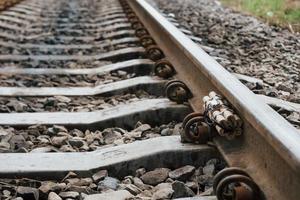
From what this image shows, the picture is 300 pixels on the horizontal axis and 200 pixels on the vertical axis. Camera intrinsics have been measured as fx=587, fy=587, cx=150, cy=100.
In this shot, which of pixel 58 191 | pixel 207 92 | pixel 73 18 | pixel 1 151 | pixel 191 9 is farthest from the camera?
pixel 191 9

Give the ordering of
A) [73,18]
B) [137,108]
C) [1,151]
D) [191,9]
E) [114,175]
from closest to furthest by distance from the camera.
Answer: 1. [114,175]
2. [1,151]
3. [137,108]
4. [73,18]
5. [191,9]

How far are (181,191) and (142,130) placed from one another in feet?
2.39

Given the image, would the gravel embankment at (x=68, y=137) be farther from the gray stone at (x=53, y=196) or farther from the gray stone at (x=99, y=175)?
the gray stone at (x=53, y=196)

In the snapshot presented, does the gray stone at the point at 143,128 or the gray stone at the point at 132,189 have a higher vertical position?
the gray stone at the point at 132,189

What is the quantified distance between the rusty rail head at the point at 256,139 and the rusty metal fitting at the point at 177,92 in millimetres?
39

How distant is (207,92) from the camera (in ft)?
8.77

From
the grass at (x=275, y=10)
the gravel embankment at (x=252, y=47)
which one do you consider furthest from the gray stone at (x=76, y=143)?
the grass at (x=275, y=10)

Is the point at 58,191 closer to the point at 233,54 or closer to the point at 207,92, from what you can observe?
the point at 207,92

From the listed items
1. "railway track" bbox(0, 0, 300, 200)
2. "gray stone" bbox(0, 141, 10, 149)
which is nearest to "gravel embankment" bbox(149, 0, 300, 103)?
"railway track" bbox(0, 0, 300, 200)

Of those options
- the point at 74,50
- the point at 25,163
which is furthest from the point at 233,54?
the point at 25,163

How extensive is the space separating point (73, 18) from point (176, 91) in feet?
14.6

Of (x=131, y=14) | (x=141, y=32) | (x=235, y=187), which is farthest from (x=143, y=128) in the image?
(x=131, y=14)

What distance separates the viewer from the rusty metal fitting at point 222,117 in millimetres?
2070

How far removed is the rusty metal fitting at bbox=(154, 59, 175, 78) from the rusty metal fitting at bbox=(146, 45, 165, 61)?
52cm
